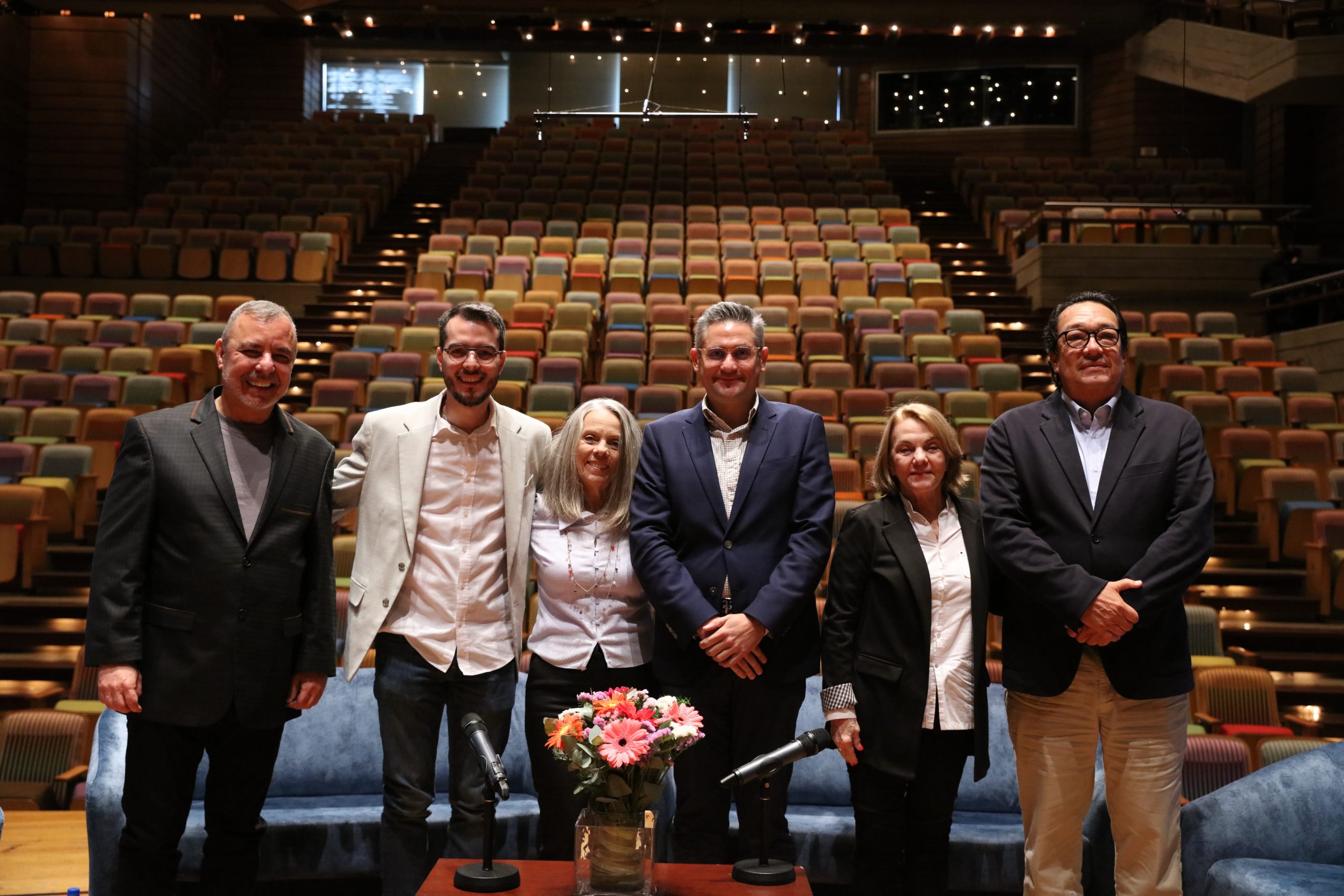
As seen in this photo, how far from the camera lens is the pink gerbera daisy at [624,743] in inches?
56.8

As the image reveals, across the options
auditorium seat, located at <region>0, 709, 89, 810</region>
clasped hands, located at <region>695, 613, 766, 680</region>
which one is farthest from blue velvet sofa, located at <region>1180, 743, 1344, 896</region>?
auditorium seat, located at <region>0, 709, 89, 810</region>

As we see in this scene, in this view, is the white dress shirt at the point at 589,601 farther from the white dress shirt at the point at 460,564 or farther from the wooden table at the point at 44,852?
the wooden table at the point at 44,852

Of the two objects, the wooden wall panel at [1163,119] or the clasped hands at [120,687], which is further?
the wooden wall panel at [1163,119]

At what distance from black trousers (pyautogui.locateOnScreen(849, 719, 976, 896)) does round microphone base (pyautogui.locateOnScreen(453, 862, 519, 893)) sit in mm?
613

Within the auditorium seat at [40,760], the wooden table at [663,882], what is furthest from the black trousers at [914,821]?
the auditorium seat at [40,760]

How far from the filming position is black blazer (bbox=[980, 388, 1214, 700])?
1.77 m

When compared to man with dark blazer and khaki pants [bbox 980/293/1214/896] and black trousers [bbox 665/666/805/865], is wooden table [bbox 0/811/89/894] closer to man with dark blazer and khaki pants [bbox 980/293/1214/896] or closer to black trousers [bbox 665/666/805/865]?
black trousers [bbox 665/666/805/865]

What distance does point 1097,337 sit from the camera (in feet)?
6.14

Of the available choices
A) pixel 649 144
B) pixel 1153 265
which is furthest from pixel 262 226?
pixel 1153 265

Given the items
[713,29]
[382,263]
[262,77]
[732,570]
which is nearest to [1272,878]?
[732,570]

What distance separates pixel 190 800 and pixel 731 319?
47.7 inches

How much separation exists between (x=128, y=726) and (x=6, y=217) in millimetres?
9917

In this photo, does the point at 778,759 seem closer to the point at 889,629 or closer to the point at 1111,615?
the point at 889,629

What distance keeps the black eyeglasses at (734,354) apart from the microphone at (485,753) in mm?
680
